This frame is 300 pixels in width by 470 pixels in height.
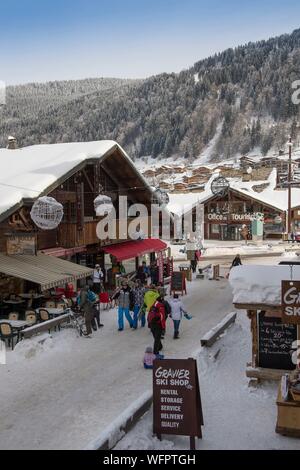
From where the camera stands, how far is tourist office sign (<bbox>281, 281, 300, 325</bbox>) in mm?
9312

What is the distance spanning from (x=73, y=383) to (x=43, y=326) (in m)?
3.40

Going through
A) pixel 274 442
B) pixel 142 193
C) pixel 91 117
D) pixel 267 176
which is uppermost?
pixel 91 117

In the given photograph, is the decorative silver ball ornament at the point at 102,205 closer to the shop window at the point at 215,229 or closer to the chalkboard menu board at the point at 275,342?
the chalkboard menu board at the point at 275,342

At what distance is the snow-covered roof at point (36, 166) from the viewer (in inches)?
692

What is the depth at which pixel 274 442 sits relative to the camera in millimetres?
8523

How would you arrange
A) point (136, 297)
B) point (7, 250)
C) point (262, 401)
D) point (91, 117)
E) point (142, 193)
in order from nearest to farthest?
point (262, 401)
point (136, 297)
point (7, 250)
point (142, 193)
point (91, 117)

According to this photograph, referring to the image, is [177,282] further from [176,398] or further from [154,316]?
[176,398]

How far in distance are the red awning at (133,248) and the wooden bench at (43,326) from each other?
23.9 feet

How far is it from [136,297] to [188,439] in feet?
24.7

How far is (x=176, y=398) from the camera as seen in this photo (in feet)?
27.4

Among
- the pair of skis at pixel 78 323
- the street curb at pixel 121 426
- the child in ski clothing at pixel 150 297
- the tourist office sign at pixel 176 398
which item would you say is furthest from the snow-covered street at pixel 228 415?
the pair of skis at pixel 78 323

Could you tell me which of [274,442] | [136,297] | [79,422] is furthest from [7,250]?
[274,442]

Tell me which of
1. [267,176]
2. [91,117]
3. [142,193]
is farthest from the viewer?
[91,117]
